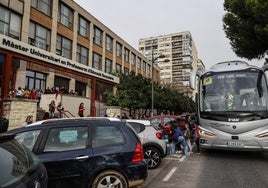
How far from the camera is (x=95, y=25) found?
33.3 metres

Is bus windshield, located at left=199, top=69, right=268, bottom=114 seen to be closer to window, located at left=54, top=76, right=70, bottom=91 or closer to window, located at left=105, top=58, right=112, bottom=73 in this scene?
window, located at left=54, top=76, right=70, bottom=91

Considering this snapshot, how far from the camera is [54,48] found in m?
25.0

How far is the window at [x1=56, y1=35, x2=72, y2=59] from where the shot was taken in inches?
1023

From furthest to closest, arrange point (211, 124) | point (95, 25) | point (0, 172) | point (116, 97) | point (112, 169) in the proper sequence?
point (95, 25) < point (116, 97) < point (211, 124) < point (112, 169) < point (0, 172)

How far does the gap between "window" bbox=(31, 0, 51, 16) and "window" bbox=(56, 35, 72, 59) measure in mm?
2706

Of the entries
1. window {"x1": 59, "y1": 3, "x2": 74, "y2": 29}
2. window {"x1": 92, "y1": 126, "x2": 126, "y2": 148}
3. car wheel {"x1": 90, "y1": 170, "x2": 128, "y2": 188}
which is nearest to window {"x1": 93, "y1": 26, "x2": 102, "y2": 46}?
window {"x1": 59, "y1": 3, "x2": 74, "y2": 29}

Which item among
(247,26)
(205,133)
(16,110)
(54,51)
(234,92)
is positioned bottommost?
(205,133)

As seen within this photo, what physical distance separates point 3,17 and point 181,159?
1736cm

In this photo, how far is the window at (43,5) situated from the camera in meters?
23.0

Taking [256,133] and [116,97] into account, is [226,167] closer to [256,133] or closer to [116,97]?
[256,133]

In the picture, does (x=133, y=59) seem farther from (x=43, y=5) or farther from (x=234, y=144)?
(x=234, y=144)

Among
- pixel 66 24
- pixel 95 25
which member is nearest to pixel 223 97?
pixel 66 24

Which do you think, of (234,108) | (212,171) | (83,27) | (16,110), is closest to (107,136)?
(212,171)

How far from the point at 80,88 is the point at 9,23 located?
1059 cm
